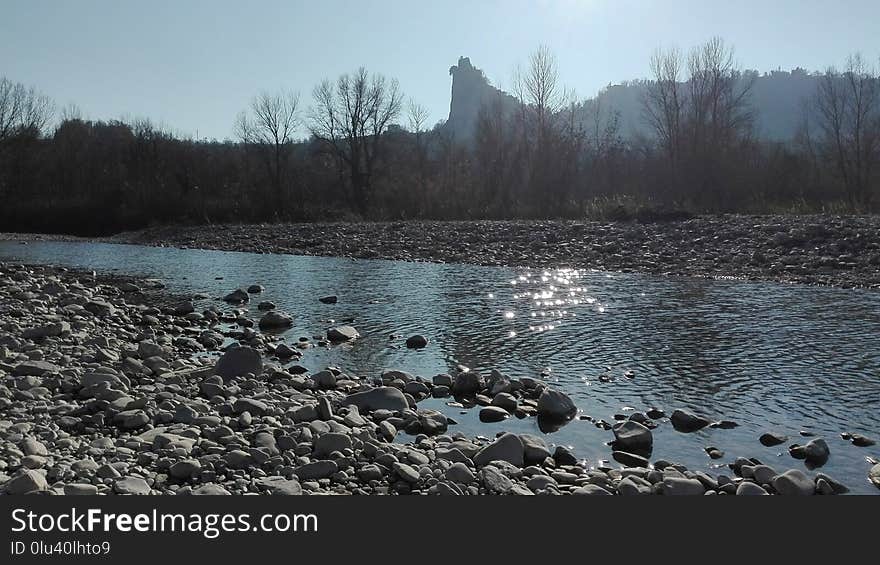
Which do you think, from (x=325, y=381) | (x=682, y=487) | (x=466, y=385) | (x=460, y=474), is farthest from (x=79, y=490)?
(x=466, y=385)

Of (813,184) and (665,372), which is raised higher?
(813,184)

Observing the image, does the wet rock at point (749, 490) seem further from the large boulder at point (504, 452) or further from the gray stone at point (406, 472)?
the gray stone at point (406, 472)

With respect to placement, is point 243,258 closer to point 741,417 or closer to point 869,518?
point 741,417

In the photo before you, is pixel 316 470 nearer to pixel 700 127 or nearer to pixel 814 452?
pixel 814 452

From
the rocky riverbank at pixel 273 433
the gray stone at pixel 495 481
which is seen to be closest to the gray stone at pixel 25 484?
the rocky riverbank at pixel 273 433

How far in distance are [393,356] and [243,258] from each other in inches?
664

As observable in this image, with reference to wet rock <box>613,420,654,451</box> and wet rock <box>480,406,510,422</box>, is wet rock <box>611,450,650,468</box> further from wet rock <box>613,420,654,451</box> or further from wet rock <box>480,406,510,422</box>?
wet rock <box>480,406,510,422</box>

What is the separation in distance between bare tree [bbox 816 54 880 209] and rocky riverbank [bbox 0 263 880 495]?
95.8 feet

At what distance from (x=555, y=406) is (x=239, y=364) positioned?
370 centimetres

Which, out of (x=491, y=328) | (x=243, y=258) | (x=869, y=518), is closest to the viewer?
(x=869, y=518)

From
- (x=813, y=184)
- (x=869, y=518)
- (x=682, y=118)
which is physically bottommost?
(x=869, y=518)

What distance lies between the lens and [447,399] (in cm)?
684

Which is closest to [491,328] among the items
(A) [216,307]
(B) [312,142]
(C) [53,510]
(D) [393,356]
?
(D) [393,356]

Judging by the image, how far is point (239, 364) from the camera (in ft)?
24.3
